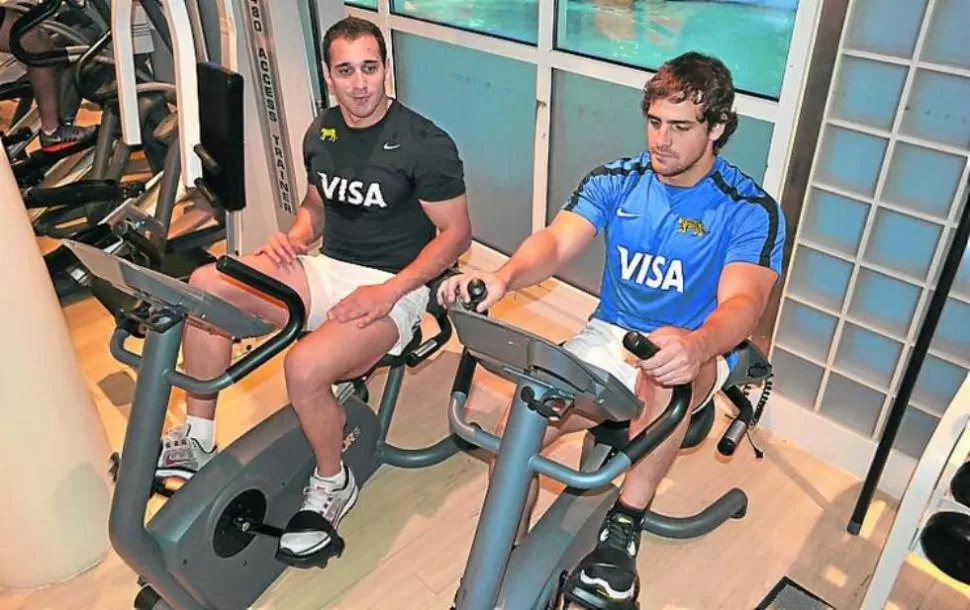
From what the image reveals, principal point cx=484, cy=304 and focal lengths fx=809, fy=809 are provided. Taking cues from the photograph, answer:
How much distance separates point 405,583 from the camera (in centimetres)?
219

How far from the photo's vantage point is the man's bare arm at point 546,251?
1.87 metres

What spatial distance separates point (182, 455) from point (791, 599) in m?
1.70

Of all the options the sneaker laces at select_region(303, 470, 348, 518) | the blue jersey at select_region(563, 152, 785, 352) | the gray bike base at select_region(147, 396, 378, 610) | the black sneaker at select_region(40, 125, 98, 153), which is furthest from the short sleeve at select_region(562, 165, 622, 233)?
the black sneaker at select_region(40, 125, 98, 153)

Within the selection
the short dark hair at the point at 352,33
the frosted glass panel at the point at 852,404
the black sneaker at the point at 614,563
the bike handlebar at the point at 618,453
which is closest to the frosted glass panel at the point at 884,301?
the frosted glass panel at the point at 852,404

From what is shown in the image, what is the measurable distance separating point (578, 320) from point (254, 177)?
4.84 ft

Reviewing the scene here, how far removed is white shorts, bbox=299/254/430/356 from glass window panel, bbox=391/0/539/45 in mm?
1233

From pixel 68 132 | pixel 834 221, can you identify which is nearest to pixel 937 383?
pixel 834 221

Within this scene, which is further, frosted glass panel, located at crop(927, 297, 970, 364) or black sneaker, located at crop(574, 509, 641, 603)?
frosted glass panel, located at crop(927, 297, 970, 364)

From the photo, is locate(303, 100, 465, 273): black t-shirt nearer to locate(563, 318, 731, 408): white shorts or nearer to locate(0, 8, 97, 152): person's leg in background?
locate(563, 318, 731, 408): white shorts

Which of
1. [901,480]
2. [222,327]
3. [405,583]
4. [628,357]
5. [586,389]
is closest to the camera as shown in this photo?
[586,389]

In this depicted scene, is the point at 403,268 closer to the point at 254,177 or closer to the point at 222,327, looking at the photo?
the point at 222,327

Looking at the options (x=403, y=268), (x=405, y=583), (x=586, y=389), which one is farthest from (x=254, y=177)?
(x=586, y=389)

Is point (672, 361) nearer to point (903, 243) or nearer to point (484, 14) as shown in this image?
point (903, 243)

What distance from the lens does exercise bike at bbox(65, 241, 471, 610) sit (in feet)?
5.66
